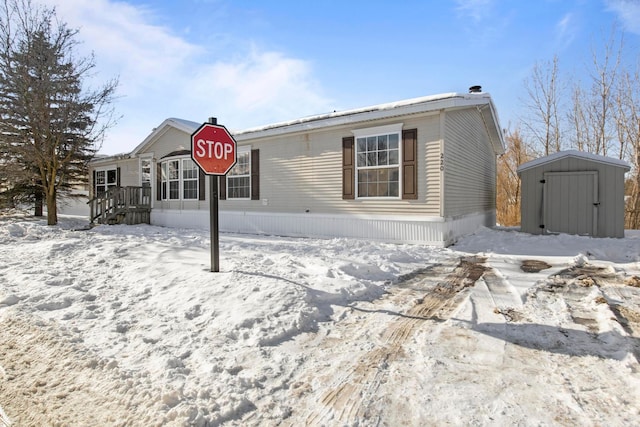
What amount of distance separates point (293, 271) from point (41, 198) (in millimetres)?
18866

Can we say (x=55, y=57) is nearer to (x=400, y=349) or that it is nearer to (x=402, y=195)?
(x=402, y=195)

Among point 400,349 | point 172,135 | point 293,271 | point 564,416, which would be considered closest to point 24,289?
point 293,271

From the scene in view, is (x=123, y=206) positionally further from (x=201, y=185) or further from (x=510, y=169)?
(x=510, y=169)

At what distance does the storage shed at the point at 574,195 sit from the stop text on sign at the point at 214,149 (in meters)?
9.35

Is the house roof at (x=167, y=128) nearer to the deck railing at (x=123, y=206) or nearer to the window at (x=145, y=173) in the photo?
the window at (x=145, y=173)

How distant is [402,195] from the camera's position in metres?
8.70

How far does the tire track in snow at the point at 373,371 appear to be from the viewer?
81.4 inches

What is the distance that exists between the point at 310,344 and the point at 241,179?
976cm

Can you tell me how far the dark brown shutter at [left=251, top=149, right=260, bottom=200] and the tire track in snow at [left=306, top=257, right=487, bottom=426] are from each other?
794 cm

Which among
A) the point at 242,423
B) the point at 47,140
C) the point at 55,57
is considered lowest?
the point at 242,423

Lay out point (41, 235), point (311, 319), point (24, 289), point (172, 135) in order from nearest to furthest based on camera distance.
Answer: point (311, 319), point (24, 289), point (41, 235), point (172, 135)

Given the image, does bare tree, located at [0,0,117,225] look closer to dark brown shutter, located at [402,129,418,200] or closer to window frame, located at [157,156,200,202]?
window frame, located at [157,156,200,202]

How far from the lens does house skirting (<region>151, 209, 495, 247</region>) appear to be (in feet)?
27.9

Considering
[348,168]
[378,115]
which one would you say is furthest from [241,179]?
[378,115]
